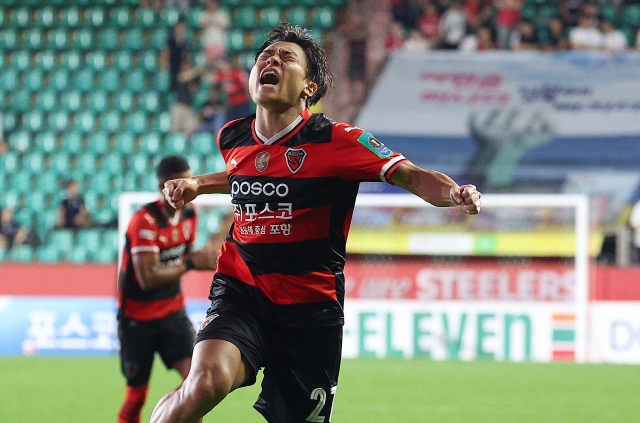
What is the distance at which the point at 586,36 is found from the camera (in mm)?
16516

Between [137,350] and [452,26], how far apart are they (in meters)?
11.4

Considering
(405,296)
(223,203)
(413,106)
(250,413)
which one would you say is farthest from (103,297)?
(413,106)

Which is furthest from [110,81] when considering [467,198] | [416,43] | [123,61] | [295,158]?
[467,198]

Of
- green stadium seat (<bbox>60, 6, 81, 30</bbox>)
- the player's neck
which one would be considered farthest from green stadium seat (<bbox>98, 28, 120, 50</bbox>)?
the player's neck

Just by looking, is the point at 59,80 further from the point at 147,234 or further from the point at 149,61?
the point at 147,234

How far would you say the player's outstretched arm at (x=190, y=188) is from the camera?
427cm

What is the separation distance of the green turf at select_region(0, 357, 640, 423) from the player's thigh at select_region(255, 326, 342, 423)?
362 centimetres

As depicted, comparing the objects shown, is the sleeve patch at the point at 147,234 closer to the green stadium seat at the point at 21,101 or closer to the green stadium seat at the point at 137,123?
the green stadium seat at the point at 137,123

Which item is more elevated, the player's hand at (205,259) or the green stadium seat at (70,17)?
the green stadium seat at (70,17)

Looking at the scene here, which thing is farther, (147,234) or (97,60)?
(97,60)

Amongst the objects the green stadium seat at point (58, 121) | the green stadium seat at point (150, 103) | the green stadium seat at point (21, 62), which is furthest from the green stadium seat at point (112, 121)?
the green stadium seat at point (21, 62)

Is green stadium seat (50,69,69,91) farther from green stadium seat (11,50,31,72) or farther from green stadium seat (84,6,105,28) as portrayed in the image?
green stadium seat (84,6,105,28)

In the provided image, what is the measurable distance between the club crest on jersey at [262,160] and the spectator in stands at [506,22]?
1299 centimetres

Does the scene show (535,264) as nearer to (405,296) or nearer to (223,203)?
(405,296)
